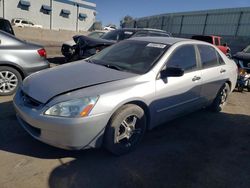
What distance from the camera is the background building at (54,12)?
134 feet

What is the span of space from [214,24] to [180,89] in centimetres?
2701

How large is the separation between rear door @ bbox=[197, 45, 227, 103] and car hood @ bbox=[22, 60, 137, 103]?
1.78 m

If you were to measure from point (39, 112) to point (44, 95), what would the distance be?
23 centimetres

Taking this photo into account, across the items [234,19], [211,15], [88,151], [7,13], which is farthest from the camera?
[7,13]

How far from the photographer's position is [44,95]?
3025 millimetres

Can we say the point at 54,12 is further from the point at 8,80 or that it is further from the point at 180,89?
the point at 180,89

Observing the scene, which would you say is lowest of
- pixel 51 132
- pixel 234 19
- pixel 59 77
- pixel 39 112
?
pixel 51 132

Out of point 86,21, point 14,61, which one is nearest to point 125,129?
point 14,61

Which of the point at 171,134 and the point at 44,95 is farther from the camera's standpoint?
the point at 171,134

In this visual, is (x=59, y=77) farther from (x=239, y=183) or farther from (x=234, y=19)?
(x=234, y=19)

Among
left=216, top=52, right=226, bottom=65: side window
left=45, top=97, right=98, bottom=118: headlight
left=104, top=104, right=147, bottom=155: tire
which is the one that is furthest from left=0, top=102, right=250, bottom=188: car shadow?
left=216, top=52, right=226, bottom=65: side window

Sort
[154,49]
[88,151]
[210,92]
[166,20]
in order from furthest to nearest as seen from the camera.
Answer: [166,20] < [210,92] < [154,49] < [88,151]

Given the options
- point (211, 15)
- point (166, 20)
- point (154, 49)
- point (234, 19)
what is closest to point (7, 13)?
point (166, 20)

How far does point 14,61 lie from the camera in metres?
5.19
